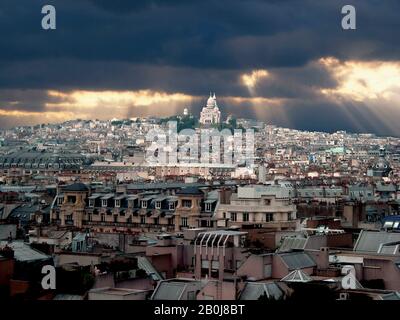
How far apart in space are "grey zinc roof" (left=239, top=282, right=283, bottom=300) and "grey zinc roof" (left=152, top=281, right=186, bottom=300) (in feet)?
3.91

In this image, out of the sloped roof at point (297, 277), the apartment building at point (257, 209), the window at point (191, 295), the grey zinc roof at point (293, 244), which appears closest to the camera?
the window at point (191, 295)

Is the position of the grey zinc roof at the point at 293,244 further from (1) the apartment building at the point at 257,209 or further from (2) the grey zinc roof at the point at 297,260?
(1) the apartment building at the point at 257,209

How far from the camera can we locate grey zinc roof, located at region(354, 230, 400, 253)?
25.6 metres

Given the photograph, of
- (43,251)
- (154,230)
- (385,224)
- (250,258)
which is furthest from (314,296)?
(154,230)

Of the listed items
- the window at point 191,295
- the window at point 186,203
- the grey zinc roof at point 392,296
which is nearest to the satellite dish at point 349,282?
the grey zinc roof at point 392,296

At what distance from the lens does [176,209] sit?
41469 millimetres

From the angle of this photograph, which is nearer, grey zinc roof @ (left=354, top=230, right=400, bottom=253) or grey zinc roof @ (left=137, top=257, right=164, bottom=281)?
grey zinc roof @ (left=137, top=257, right=164, bottom=281)

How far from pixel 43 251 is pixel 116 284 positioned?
272 inches

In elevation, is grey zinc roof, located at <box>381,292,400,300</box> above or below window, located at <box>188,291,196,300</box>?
above

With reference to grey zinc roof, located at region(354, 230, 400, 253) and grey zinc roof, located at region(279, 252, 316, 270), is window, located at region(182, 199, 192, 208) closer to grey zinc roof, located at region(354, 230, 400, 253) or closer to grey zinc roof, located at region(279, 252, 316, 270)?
grey zinc roof, located at region(354, 230, 400, 253)

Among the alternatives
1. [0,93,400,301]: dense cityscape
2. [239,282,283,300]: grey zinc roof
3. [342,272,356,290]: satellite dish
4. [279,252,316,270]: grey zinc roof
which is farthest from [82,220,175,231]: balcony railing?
[239,282,283,300]: grey zinc roof

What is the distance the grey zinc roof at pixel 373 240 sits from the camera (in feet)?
84.1

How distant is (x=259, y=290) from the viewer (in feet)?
63.1

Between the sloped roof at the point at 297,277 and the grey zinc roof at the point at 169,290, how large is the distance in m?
2.09
